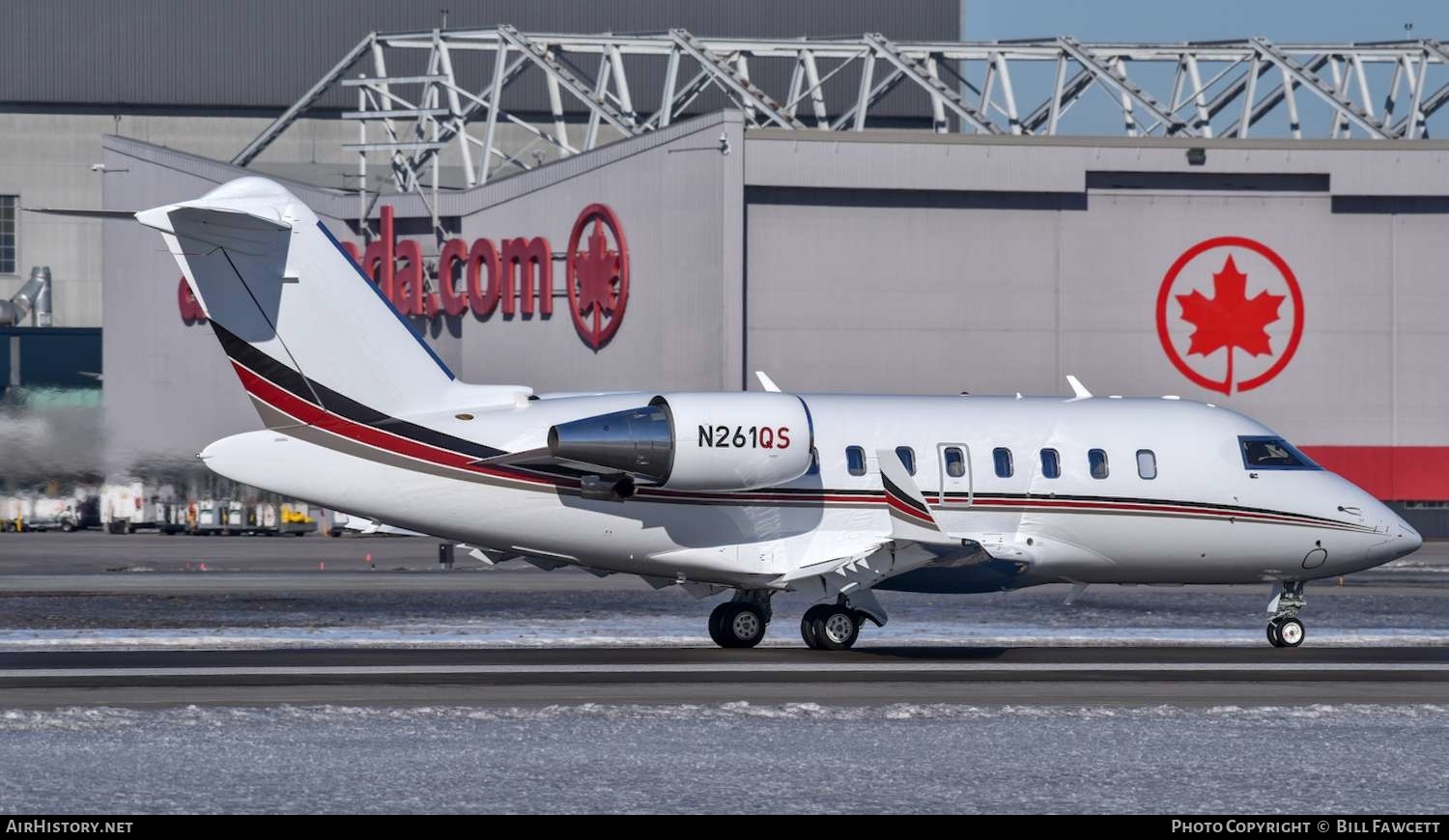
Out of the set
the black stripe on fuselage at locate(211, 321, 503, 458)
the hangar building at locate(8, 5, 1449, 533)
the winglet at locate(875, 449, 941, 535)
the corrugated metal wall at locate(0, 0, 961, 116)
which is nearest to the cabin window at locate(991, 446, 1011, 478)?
the winglet at locate(875, 449, 941, 535)

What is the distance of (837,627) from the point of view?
26078 millimetres

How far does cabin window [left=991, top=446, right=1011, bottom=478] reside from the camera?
86.8 ft

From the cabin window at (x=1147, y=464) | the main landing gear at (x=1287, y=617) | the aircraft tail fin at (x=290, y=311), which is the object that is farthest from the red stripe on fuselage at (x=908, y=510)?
the aircraft tail fin at (x=290, y=311)

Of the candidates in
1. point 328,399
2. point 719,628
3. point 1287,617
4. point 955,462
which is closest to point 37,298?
point 328,399

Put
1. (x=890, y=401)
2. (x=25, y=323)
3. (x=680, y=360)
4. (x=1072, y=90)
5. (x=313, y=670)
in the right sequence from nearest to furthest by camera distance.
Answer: (x=313, y=670)
(x=890, y=401)
(x=680, y=360)
(x=1072, y=90)
(x=25, y=323)

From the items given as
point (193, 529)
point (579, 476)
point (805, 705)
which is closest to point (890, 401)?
point (579, 476)

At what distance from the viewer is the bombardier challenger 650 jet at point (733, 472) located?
2431 cm

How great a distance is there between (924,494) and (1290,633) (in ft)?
19.6

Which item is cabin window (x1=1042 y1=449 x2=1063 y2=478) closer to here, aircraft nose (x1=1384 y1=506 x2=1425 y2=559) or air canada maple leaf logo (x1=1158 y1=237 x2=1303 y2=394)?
aircraft nose (x1=1384 y1=506 x2=1425 y2=559)

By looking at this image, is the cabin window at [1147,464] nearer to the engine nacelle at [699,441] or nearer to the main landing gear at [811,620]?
the main landing gear at [811,620]

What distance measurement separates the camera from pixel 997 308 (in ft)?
181

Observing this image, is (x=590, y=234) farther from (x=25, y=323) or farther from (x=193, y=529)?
(x=25, y=323)

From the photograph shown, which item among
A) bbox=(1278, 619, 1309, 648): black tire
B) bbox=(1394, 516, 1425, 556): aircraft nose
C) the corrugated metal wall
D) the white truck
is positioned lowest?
the white truck

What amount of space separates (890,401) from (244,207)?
9030 mm
